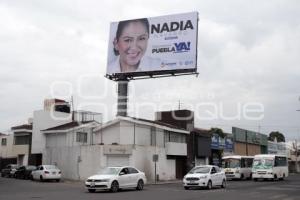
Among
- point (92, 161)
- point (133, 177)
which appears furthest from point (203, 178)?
point (92, 161)

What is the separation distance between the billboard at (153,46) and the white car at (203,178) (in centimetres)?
1649

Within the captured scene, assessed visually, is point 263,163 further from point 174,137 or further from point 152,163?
point 152,163

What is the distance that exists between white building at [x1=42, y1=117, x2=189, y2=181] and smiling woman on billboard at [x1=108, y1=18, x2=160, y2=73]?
5655 mm

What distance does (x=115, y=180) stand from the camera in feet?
96.2

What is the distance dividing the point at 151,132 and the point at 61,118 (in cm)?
1499

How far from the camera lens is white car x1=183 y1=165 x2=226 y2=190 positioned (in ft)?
105

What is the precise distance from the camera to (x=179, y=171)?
54031 mm

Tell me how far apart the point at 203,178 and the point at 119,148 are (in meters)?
15.3

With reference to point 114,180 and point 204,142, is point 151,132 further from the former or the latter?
point 114,180

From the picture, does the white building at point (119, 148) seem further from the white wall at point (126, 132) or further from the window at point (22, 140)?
the window at point (22, 140)

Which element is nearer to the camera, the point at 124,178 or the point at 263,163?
the point at 124,178

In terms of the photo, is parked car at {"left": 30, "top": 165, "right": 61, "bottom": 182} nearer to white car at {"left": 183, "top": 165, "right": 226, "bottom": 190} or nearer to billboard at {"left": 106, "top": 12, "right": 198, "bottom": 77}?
billboard at {"left": 106, "top": 12, "right": 198, "bottom": 77}

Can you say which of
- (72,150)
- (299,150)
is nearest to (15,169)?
(72,150)

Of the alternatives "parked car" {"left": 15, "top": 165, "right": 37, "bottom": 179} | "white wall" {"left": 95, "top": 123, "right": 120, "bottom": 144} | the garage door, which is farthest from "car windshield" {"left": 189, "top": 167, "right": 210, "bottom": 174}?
"parked car" {"left": 15, "top": 165, "right": 37, "bottom": 179}
